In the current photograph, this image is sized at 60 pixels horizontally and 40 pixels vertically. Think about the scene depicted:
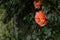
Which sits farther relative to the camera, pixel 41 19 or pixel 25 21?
pixel 25 21

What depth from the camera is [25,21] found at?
122 inches

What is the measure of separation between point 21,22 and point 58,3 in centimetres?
69

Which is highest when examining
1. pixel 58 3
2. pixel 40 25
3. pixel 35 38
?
pixel 58 3

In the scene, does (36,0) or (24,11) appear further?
(24,11)

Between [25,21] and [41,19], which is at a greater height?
[41,19]

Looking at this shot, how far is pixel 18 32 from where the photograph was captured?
306 cm

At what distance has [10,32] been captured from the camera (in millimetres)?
3111

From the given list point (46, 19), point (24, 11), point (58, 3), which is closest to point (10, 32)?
point (24, 11)

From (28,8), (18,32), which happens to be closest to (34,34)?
(18,32)

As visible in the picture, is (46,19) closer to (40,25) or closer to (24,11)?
(40,25)

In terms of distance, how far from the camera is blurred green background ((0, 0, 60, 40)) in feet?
9.24

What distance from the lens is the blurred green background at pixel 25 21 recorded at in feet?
9.24

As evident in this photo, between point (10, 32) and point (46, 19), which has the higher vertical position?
point (46, 19)

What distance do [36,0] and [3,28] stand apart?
0.70 meters
